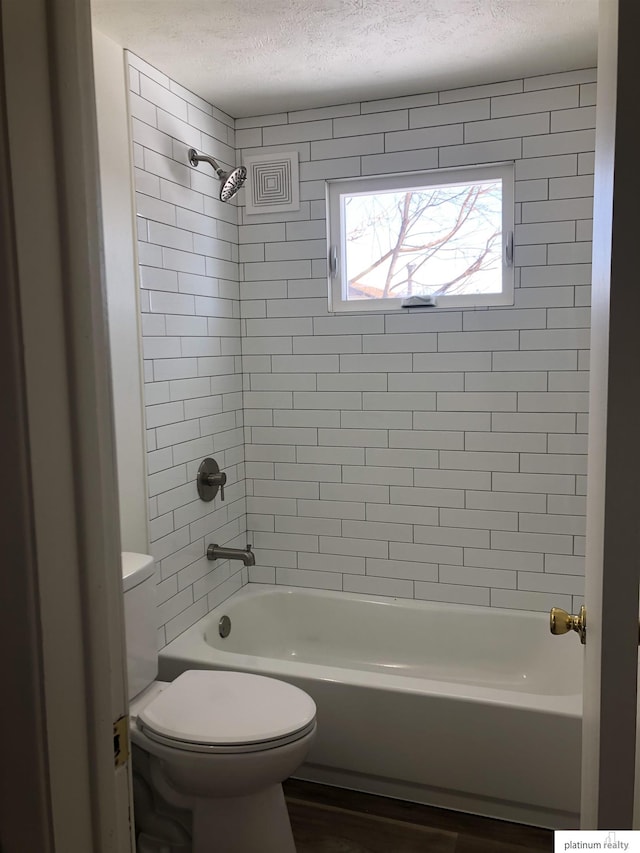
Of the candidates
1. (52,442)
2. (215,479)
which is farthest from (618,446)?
(215,479)

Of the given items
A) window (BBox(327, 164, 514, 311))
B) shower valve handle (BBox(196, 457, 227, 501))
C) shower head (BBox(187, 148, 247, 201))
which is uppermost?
shower head (BBox(187, 148, 247, 201))

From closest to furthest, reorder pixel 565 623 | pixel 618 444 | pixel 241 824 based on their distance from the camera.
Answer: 1. pixel 618 444
2. pixel 565 623
3. pixel 241 824

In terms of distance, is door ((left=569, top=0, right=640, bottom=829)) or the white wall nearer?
door ((left=569, top=0, right=640, bottom=829))

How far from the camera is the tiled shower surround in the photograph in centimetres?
251

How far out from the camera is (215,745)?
1764mm

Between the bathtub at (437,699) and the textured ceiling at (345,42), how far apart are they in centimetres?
211

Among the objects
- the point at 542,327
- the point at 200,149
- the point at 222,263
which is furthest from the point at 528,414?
the point at 200,149

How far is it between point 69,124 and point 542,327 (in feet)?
7.45

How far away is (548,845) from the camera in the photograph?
2037 mm

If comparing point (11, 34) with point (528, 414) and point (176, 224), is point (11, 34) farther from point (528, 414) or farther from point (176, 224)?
point (528, 414)

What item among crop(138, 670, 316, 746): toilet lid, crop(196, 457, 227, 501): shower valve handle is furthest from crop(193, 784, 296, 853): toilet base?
crop(196, 457, 227, 501): shower valve handle

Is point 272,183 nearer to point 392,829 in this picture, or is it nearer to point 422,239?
point 422,239

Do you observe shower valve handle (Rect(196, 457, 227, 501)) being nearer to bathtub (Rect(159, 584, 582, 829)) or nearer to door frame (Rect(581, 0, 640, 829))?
bathtub (Rect(159, 584, 582, 829))

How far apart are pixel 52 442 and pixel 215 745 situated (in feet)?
4.60
